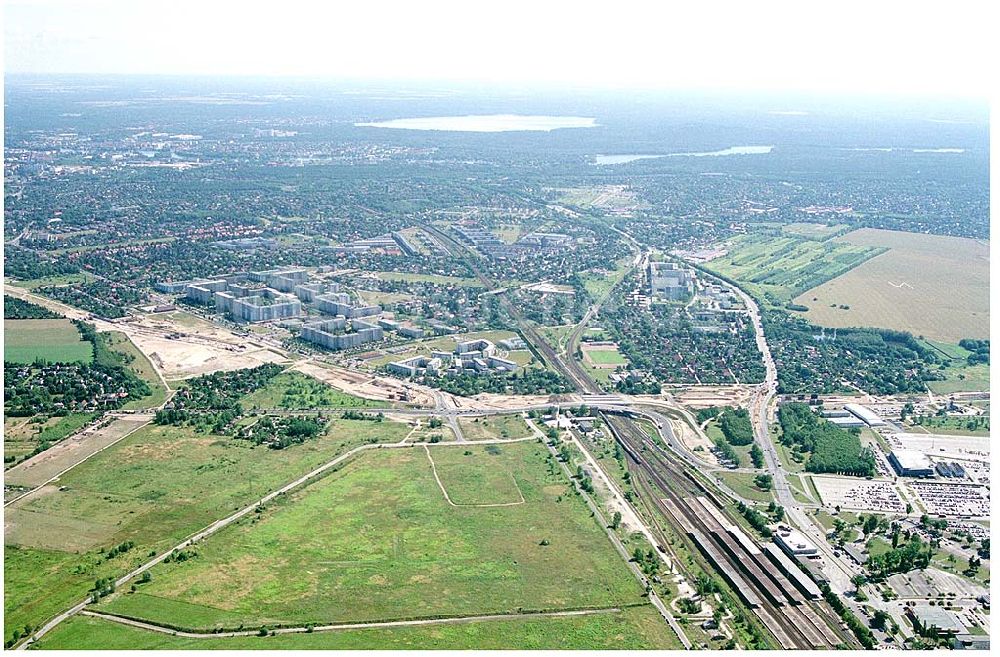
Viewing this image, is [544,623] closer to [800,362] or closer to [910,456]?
[910,456]

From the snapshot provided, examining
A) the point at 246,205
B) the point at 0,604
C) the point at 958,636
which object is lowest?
the point at 958,636

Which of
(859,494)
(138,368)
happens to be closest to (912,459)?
(859,494)

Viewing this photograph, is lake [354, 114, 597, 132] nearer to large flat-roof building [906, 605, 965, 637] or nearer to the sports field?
the sports field

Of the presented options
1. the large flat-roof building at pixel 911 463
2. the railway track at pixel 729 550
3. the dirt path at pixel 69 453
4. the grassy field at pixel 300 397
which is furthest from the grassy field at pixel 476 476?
the large flat-roof building at pixel 911 463

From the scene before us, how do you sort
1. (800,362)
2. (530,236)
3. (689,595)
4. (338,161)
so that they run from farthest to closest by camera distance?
→ (338,161), (530,236), (800,362), (689,595)

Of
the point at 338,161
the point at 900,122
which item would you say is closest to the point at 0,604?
the point at 338,161

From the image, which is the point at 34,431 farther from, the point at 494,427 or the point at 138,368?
the point at 494,427

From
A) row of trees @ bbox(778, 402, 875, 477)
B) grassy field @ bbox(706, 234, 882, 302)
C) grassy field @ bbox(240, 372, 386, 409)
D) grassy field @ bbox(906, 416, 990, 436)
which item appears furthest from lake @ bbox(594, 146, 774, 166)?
grassy field @ bbox(906, 416, 990, 436)
